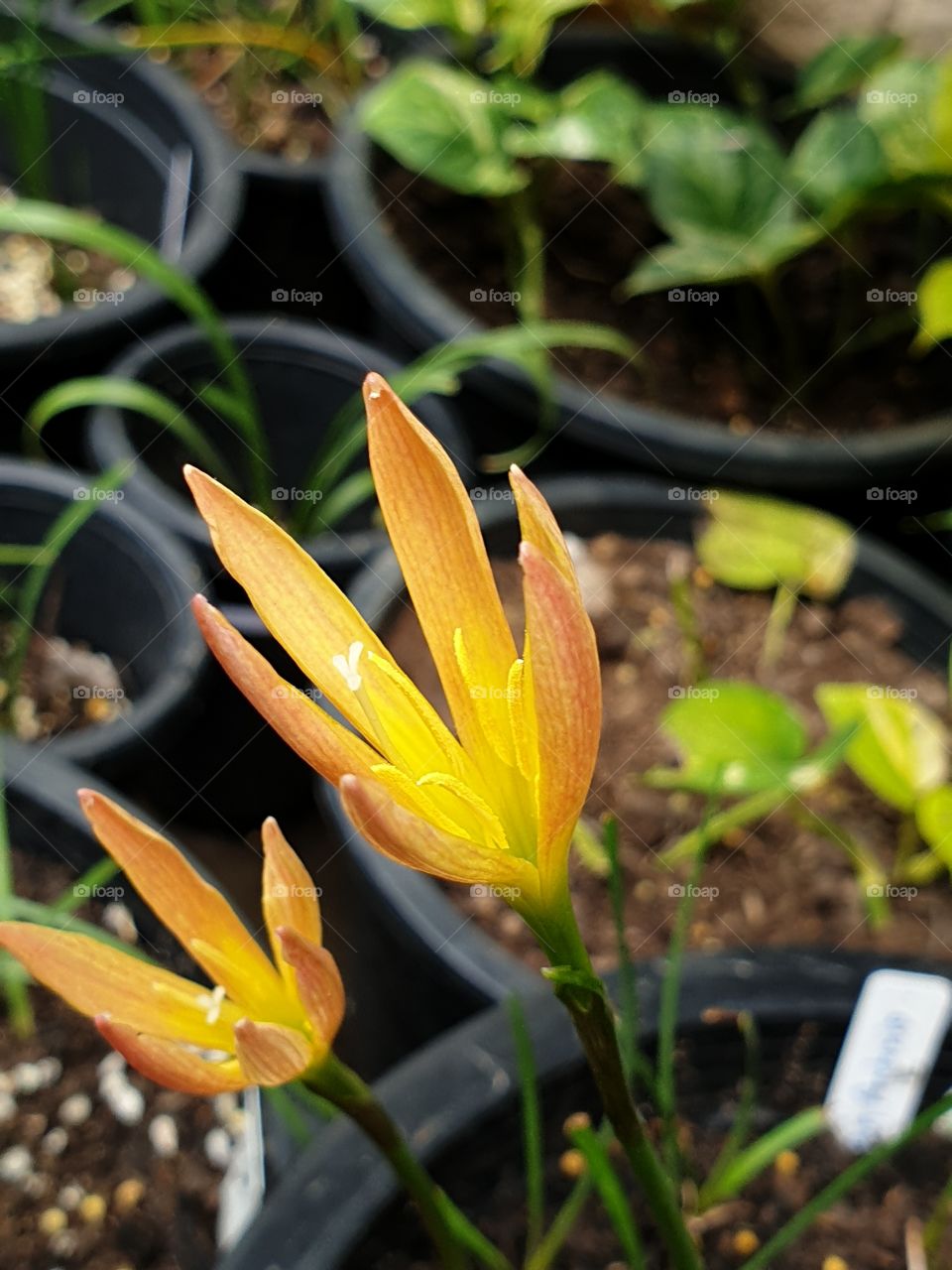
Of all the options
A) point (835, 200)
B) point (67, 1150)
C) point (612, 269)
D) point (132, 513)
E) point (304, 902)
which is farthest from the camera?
point (612, 269)

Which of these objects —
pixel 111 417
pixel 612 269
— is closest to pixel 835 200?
pixel 612 269

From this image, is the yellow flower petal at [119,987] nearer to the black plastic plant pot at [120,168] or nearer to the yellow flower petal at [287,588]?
the yellow flower petal at [287,588]

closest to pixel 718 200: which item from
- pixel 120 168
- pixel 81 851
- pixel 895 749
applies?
pixel 895 749

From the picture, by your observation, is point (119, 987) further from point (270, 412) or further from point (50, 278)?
point (50, 278)

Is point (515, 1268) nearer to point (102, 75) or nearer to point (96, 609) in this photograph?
point (96, 609)
